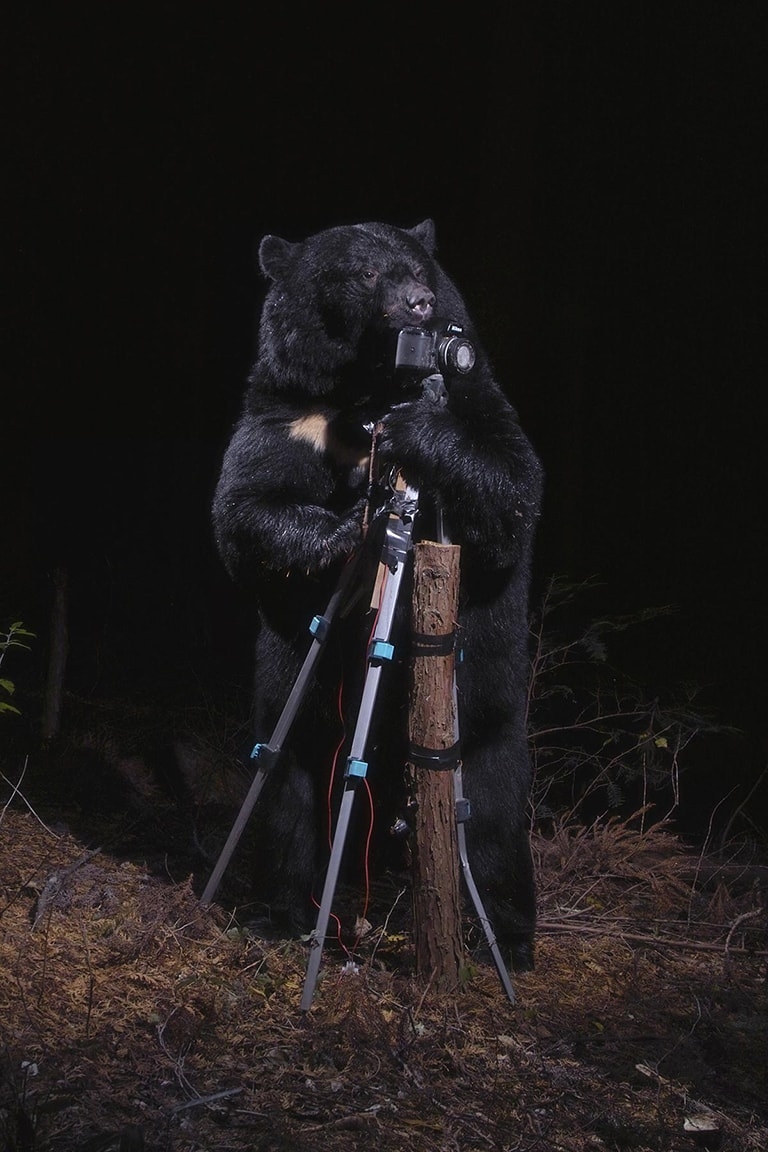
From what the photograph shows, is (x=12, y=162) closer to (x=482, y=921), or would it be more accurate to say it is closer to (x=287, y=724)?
(x=287, y=724)

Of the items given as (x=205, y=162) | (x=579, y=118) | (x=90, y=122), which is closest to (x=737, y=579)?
(x=579, y=118)

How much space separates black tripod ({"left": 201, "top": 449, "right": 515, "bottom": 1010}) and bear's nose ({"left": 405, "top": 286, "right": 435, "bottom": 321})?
0.72 metres

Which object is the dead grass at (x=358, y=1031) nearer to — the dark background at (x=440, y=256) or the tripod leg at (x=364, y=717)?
the tripod leg at (x=364, y=717)

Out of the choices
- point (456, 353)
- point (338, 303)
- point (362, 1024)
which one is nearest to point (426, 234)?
point (338, 303)

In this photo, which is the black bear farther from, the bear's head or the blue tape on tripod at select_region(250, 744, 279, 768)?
the blue tape on tripod at select_region(250, 744, 279, 768)

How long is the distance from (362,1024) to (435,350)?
6.73 feet

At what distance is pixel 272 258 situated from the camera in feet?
14.1

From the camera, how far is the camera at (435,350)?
3.51 m

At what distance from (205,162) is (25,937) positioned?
17.0ft

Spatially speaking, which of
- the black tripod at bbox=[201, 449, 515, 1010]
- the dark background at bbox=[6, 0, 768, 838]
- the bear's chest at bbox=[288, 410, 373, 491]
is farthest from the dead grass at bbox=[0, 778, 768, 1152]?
the dark background at bbox=[6, 0, 768, 838]

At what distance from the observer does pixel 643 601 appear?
262 inches

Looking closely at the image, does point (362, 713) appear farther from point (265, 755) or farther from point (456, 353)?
point (456, 353)

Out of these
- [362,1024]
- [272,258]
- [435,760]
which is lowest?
[362,1024]

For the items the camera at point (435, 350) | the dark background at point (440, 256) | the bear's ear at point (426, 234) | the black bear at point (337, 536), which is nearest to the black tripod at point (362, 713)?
the black bear at point (337, 536)
